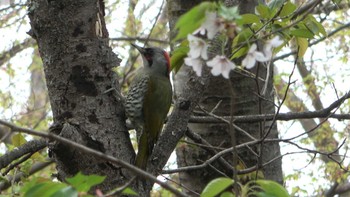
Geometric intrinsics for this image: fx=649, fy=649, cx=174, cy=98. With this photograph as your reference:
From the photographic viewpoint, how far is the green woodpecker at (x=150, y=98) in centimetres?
360

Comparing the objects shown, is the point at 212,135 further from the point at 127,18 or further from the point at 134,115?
the point at 127,18

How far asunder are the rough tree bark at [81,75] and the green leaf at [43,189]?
3.38 ft

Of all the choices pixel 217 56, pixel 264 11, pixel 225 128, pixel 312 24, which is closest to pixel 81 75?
pixel 264 11

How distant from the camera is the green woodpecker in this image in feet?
11.8

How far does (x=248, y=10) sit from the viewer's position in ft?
12.8

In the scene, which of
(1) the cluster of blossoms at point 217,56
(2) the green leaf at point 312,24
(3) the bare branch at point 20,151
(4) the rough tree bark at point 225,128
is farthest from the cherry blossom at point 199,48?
(4) the rough tree bark at point 225,128

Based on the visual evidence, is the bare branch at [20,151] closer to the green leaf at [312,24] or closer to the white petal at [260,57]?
the green leaf at [312,24]

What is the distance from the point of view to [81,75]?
109 inches

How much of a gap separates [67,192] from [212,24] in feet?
1.81

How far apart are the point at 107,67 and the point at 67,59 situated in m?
0.19

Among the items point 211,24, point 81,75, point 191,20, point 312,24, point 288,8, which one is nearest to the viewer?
point 191,20

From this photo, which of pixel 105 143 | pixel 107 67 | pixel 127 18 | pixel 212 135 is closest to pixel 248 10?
pixel 212 135

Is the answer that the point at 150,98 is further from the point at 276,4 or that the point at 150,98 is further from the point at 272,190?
the point at 272,190

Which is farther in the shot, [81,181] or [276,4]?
[276,4]
